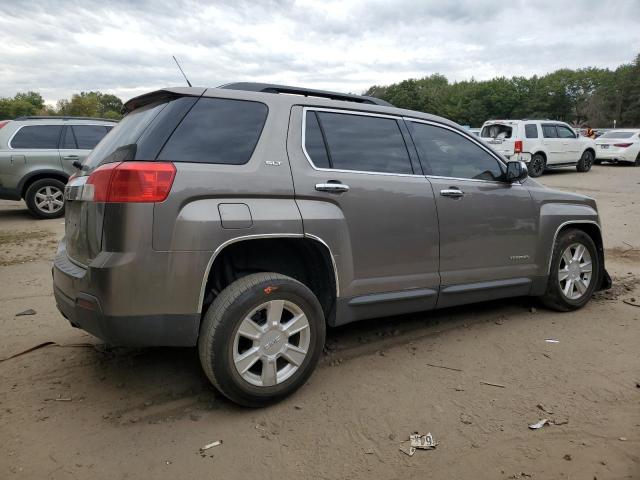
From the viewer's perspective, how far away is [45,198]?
9.60 meters

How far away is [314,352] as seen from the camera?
3.17m

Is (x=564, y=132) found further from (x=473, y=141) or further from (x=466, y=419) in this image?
(x=466, y=419)

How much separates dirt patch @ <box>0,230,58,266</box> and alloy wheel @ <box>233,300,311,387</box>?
15.9ft

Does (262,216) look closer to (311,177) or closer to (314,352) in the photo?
(311,177)

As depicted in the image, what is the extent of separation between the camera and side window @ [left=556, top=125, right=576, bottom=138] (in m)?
17.5

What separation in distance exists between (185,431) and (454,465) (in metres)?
1.41

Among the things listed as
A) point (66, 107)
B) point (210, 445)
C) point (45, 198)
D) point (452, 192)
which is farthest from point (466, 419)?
point (66, 107)

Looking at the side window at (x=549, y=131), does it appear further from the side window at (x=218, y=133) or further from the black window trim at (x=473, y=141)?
the side window at (x=218, y=133)

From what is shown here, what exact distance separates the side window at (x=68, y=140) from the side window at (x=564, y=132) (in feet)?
48.5

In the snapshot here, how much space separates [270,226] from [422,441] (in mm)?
1421

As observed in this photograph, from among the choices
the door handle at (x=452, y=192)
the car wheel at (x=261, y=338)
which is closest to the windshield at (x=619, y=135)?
the door handle at (x=452, y=192)

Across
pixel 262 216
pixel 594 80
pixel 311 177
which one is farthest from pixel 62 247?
pixel 594 80

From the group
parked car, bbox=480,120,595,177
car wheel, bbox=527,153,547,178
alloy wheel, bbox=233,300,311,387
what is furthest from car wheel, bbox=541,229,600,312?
car wheel, bbox=527,153,547,178

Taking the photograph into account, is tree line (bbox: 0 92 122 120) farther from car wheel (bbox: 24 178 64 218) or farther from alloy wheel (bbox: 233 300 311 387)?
alloy wheel (bbox: 233 300 311 387)
